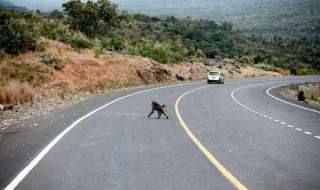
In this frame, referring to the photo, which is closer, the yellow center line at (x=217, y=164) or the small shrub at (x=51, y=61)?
the yellow center line at (x=217, y=164)

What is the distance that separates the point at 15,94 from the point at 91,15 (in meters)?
32.8

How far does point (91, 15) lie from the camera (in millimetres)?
50812

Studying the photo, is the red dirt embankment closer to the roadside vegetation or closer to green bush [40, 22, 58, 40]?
the roadside vegetation

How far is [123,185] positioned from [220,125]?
7.86 m

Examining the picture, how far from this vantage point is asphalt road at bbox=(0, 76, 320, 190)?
6.58 meters

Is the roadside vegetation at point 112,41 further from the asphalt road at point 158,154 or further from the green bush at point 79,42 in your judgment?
the asphalt road at point 158,154

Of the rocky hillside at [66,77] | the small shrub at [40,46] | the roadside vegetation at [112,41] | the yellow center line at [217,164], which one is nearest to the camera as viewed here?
the yellow center line at [217,164]

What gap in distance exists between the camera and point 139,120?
14570 mm

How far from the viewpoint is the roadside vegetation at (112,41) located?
28244 mm

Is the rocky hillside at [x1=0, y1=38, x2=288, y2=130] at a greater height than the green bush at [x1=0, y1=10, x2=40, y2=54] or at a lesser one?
lesser

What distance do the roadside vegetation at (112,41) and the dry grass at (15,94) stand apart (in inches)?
2.8

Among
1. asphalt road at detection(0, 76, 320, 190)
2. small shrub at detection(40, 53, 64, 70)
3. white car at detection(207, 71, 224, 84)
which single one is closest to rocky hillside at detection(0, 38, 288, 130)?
small shrub at detection(40, 53, 64, 70)

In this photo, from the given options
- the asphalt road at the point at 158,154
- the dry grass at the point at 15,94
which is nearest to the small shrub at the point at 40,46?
the dry grass at the point at 15,94

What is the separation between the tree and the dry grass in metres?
31.3
